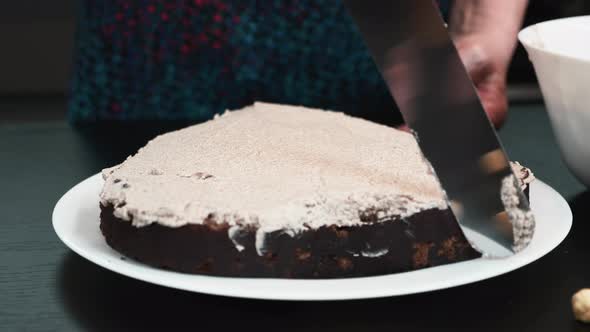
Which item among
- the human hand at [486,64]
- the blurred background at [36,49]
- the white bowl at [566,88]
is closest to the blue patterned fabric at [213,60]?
the human hand at [486,64]

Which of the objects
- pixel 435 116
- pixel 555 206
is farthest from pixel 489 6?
pixel 435 116

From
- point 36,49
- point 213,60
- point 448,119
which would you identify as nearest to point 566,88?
point 448,119

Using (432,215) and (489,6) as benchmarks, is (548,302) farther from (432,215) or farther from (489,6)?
(489,6)

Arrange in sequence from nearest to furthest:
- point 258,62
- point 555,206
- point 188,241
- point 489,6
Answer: point 188,241
point 555,206
point 489,6
point 258,62

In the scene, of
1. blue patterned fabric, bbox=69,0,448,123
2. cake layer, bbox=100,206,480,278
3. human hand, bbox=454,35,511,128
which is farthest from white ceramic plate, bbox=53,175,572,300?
blue patterned fabric, bbox=69,0,448,123

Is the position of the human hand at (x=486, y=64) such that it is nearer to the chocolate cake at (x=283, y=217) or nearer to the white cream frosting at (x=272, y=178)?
the white cream frosting at (x=272, y=178)
